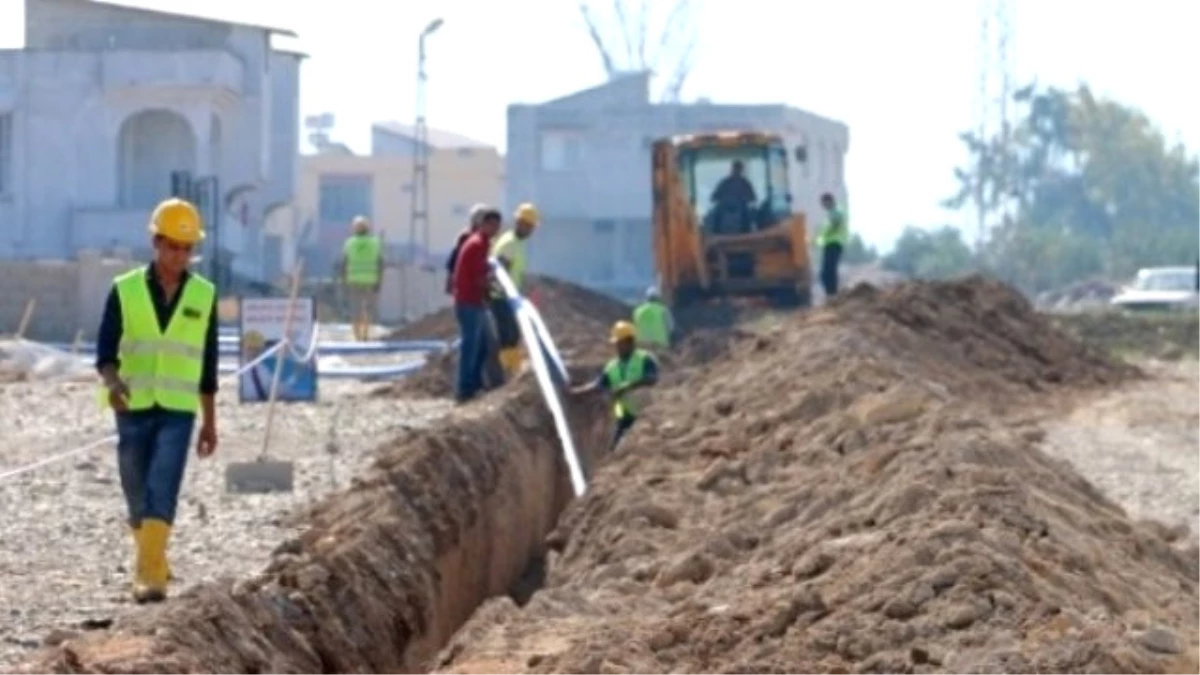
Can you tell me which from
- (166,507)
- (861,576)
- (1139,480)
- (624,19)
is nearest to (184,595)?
(166,507)

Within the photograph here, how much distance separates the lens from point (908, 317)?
36.8 meters

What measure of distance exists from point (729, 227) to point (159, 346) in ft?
97.9

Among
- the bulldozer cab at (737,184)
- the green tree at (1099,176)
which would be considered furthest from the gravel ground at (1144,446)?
the green tree at (1099,176)

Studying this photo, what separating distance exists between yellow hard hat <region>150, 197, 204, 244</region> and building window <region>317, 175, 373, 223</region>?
83.9 meters

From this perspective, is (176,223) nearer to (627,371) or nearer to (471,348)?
(627,371)

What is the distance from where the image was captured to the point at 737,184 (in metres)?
→ 43.7

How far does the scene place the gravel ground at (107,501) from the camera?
14.3 metres

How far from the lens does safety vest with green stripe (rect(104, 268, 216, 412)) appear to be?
14.4m

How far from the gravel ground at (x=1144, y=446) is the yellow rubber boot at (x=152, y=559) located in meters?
7.78

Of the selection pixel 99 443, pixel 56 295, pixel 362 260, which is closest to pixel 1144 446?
pixel 99 443

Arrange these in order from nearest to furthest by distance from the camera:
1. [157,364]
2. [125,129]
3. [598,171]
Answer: [157,364] < [125,129] < [598,171]

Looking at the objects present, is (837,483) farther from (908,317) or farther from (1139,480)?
(908,317)

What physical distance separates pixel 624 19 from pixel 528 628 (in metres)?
90.7

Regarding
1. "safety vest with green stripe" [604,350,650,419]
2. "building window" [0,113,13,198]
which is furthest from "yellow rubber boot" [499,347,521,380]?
"building window" [0,113,13,198]
